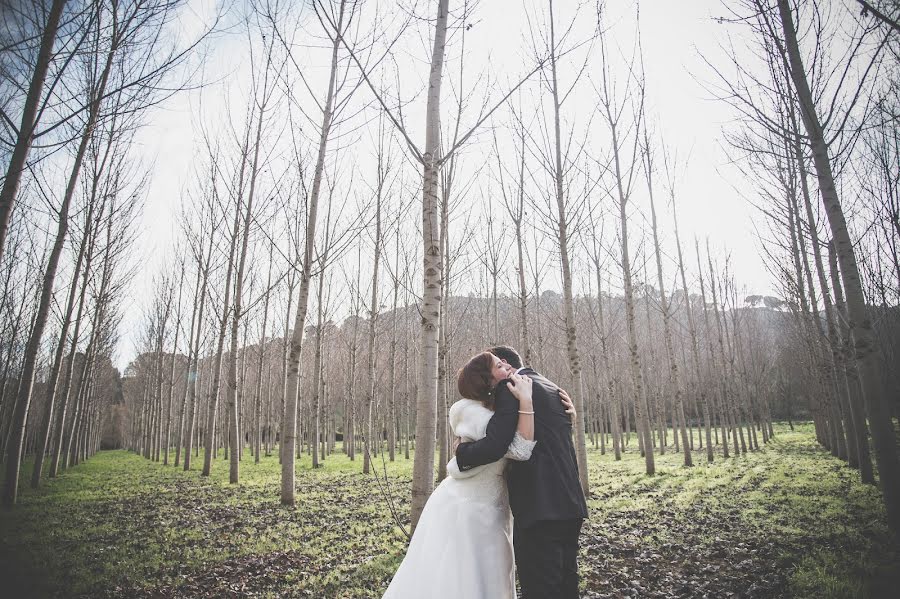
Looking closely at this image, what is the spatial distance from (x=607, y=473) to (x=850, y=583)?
9.11 meters

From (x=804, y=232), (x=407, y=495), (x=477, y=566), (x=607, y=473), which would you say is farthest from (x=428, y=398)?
(x=607, y=473)

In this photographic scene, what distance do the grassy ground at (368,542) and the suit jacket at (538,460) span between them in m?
2.26

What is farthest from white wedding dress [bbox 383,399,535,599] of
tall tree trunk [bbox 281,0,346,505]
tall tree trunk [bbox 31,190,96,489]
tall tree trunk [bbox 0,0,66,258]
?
tall tree trunk [bbox 31,190,96,489]

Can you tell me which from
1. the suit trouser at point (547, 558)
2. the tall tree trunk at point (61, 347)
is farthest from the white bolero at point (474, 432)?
the tall tree trunk at point (61, 347)

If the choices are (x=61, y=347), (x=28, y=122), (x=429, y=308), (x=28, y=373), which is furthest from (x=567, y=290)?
(x=61, y=347)

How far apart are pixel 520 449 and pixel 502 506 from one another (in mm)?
418

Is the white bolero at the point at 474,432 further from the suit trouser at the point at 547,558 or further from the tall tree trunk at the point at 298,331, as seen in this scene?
the tall tree trunk at the point at 298,331

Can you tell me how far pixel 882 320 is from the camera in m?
7.08

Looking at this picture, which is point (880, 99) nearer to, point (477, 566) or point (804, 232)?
point (804, 232)

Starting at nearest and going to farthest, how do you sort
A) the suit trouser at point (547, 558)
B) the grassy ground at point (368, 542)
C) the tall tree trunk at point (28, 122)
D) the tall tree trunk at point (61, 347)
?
the suit trouser at point (547, 558) < the tall tree trunk at point (28, 122) < the grassy ground at point (368, 542) < the tall tree trunk at point (61, 347)

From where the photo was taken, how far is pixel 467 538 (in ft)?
7.45

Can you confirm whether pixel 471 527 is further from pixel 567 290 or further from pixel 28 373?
pixel 28 373

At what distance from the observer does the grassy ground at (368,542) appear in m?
3.79

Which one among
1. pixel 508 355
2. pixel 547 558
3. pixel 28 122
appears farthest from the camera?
pixel 28 122
